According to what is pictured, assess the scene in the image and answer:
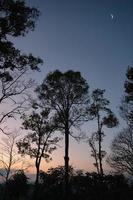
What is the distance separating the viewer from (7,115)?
57.0 feet

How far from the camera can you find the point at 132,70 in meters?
22.1

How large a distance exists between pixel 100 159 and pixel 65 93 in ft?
31.8

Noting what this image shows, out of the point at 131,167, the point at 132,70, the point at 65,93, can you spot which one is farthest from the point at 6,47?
the point at 131,167

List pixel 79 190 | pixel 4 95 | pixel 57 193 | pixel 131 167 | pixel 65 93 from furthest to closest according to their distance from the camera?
pixel 131 167
pixel 57 193
pixel 79 190
pixel 65 93
pixel 4 95

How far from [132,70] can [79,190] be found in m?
15.7

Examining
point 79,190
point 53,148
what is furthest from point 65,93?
point 79,190

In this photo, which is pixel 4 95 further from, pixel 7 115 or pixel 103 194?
pixel 103 194

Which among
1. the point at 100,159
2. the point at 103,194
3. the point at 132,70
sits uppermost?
the point at 132,70

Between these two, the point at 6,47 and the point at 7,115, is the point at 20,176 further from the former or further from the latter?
A: the point at 6,47

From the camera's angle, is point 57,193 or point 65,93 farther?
point 57,193

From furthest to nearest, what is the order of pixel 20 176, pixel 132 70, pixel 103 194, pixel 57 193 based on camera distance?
1. pixel 20 176
2. pixel 57 193
3. pixel 103 194
4. pixel 132 70

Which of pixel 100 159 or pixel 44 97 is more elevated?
pixel 44 97

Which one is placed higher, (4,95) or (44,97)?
(44,97)

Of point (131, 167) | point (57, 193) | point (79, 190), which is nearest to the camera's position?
point (79, 190)
